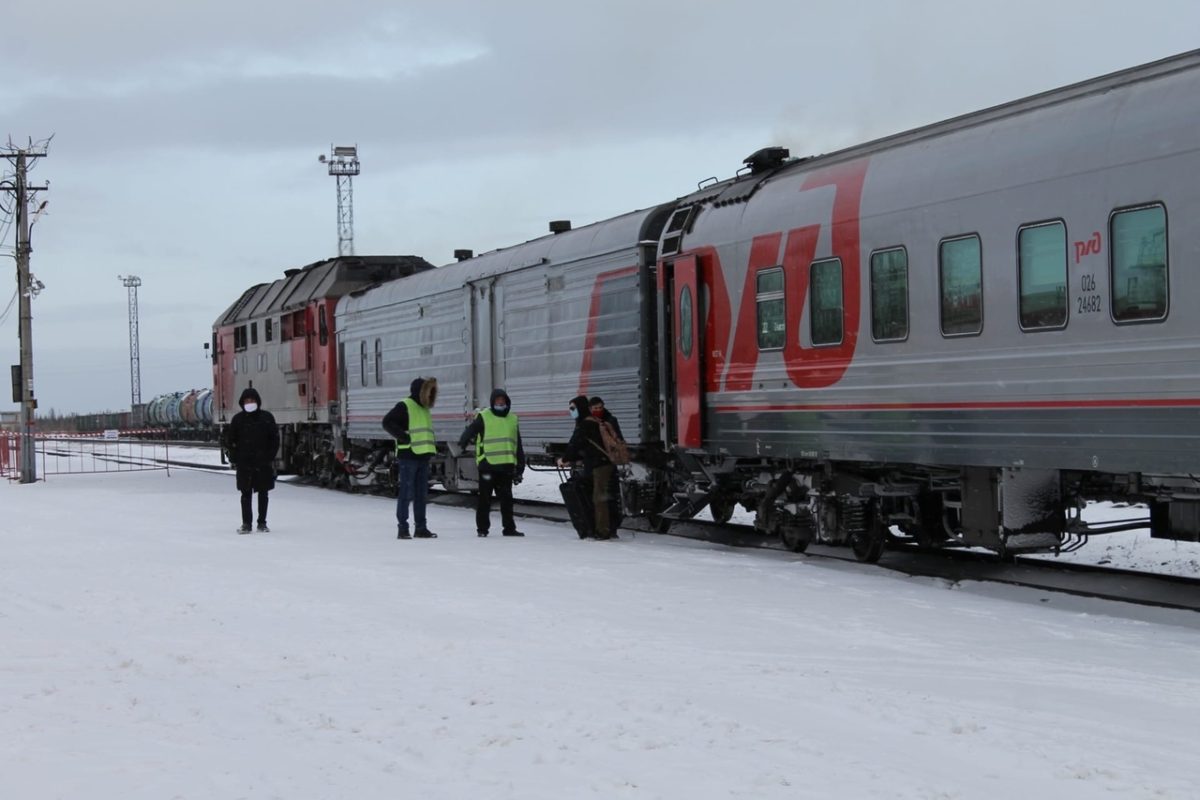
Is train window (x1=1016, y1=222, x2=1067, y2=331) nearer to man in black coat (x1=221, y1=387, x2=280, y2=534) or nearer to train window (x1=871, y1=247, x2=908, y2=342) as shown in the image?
train window (x1=871, y1=247, x2=908, y2=342)

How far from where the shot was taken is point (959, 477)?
11625 millimetres

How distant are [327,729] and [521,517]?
1283cm

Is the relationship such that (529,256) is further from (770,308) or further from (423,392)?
(770,308)

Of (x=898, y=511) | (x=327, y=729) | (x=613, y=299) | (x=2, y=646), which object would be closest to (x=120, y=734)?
(x=327, y=729)

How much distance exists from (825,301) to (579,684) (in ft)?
20.2

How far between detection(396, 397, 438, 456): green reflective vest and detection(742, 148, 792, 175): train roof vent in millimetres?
4513

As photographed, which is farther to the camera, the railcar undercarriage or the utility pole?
the utility pole

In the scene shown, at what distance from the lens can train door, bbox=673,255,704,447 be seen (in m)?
14.7

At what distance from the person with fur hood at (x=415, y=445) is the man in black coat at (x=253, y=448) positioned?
1833 mm

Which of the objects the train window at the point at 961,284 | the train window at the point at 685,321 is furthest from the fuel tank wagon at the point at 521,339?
the train window at the point at 961,284

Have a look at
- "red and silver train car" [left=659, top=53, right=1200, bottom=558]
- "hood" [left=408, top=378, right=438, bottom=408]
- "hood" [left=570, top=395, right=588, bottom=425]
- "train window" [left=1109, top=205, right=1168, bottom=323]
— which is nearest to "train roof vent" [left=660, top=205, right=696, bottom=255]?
"red and silver train car" [left=659, top=53, right=1200, bottom=558]

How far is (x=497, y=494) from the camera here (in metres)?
16.0

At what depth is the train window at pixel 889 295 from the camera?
11.7m

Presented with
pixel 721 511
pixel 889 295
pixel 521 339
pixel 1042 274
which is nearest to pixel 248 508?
pixel 521 339
